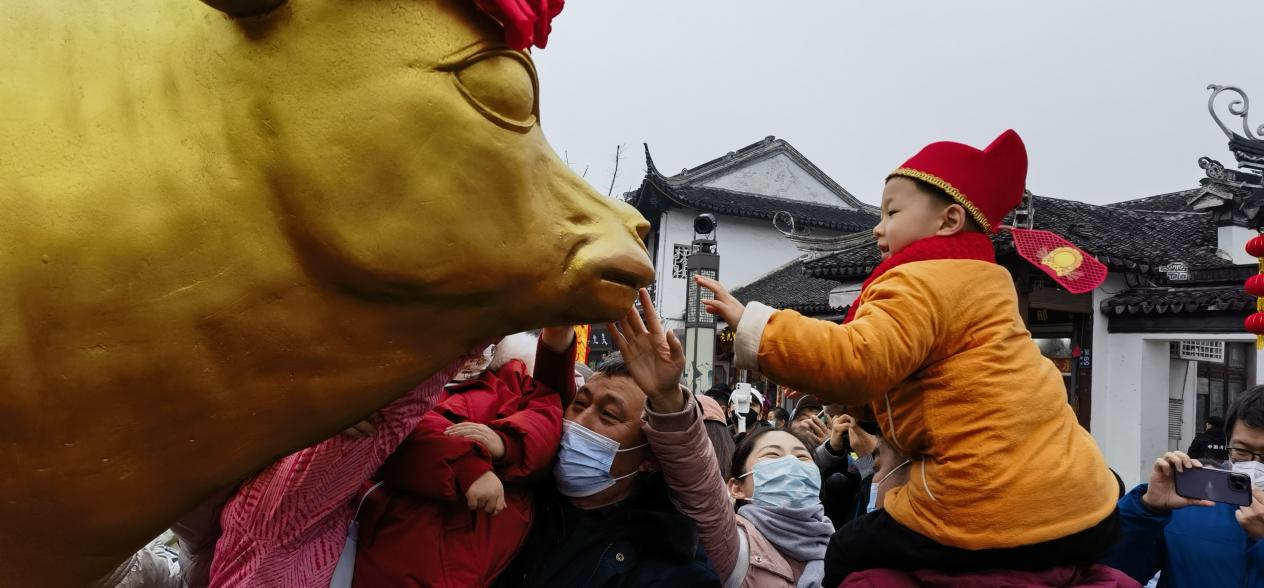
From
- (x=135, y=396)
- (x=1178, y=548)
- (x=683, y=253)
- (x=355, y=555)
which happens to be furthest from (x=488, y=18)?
(x=683, y=253)

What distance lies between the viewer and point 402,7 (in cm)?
98

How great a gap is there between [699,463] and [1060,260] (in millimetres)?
1186

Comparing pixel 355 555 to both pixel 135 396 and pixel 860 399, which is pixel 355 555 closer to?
pixel 135 396

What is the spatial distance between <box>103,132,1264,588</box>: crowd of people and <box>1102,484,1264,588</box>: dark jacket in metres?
0.93

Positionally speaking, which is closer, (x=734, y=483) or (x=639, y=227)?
(x=639, y=227)

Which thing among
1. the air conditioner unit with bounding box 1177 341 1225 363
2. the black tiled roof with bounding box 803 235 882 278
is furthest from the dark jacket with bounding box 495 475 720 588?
the air conditioner unit with bounding box 1177 341 1225 363

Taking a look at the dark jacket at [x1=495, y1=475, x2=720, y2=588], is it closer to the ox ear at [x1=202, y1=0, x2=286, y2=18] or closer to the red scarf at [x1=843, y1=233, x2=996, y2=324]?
the red scarf at [x1=843, y1=233, x2=996, y2=324]

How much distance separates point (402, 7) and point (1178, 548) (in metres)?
3.10

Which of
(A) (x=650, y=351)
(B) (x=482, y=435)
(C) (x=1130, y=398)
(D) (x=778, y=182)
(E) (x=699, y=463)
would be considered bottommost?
(C) (x=1130, y=398)

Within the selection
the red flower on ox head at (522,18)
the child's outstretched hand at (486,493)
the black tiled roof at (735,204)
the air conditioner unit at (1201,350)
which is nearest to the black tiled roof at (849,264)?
the air conditioner unit at (1201,350)

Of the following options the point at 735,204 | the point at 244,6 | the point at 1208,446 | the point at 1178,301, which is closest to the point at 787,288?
the point at 735,204

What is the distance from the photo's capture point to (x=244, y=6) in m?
0.94

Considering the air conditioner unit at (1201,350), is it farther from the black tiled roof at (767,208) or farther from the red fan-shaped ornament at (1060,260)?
the black tiled roof at (767,208)

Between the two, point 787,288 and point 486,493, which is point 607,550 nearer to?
point 486,493
